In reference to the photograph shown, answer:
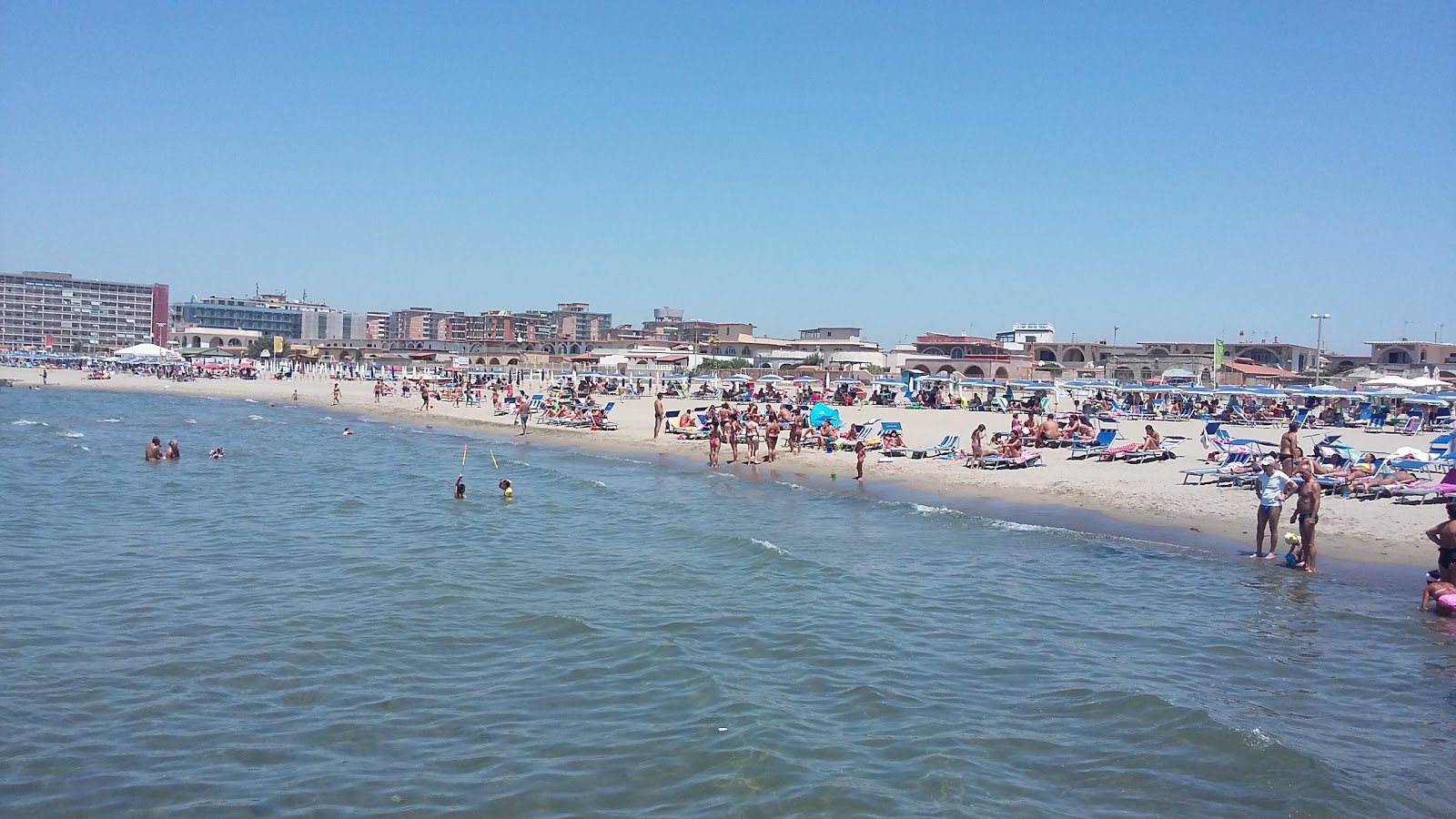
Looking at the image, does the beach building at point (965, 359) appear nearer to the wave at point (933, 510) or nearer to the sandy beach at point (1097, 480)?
the sandy beach at point (1097, 480)

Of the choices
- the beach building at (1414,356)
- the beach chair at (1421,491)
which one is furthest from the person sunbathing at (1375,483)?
the beach building at (1414,356)

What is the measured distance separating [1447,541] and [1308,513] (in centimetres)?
177

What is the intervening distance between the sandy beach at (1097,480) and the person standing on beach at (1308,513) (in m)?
1.00

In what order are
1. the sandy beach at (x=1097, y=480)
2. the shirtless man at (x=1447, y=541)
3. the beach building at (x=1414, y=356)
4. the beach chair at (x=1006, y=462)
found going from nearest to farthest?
the shirtless man at (x=1447, y=541)
the sandy beach at (x=1097, y=480)
the beach chair at (x=1006, y=462)
the beach building at (x=1414, y=356)

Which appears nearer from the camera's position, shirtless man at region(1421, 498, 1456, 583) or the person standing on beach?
shirtless man at region(1421, 498, 1456, 583)

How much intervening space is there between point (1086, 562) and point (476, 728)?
316 inches

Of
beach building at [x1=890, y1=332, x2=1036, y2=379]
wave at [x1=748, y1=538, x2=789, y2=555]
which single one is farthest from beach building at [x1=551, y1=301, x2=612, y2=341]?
wave at [x1=748, y1=538, x2=789, y2=555]

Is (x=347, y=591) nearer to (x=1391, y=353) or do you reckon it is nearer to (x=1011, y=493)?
(x=1011, y=493)

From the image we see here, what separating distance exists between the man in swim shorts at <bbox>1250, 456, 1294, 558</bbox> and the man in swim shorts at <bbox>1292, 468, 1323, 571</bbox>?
8.7 inches

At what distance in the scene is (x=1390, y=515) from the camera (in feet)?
45.0

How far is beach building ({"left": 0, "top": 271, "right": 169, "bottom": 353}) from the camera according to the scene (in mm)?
120188

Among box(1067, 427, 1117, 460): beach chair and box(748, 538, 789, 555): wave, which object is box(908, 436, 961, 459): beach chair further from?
box(748, 538, 789, 555): wave

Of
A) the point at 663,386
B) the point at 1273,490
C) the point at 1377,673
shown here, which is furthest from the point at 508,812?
the point at 663,386

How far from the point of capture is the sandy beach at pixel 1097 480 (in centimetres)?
1309
